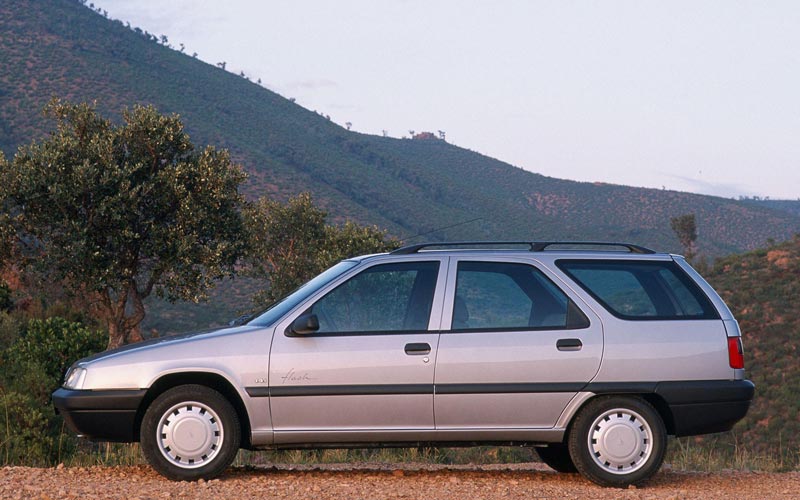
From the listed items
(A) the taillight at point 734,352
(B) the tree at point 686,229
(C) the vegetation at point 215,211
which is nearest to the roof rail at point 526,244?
(A) the taillight at point 734,352

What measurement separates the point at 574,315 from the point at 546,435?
93 cm

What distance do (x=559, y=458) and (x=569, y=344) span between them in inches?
60.3

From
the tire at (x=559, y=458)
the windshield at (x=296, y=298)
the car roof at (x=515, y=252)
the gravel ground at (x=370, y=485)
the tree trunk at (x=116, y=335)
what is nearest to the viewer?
the gravel ground at (x=370, y=485)

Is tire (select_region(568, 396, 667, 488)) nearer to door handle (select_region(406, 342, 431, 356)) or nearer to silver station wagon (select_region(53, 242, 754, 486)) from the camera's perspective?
silver station wagon (select_region(53, 242, 754, 486))

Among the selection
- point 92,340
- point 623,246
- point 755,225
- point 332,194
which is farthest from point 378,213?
point 623,246

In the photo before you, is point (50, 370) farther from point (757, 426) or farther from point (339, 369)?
point (757, 426)

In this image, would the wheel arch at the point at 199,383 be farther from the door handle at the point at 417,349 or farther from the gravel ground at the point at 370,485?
the door handle at the point at 417,349

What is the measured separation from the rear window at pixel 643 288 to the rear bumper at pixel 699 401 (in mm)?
529

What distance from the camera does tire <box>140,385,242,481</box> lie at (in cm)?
690

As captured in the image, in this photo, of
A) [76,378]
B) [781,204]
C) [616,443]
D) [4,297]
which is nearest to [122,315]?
[4,297]

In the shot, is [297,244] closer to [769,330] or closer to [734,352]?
[769,330]

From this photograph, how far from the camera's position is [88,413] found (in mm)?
6887

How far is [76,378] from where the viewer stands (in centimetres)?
701

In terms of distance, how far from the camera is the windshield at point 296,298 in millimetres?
7181
